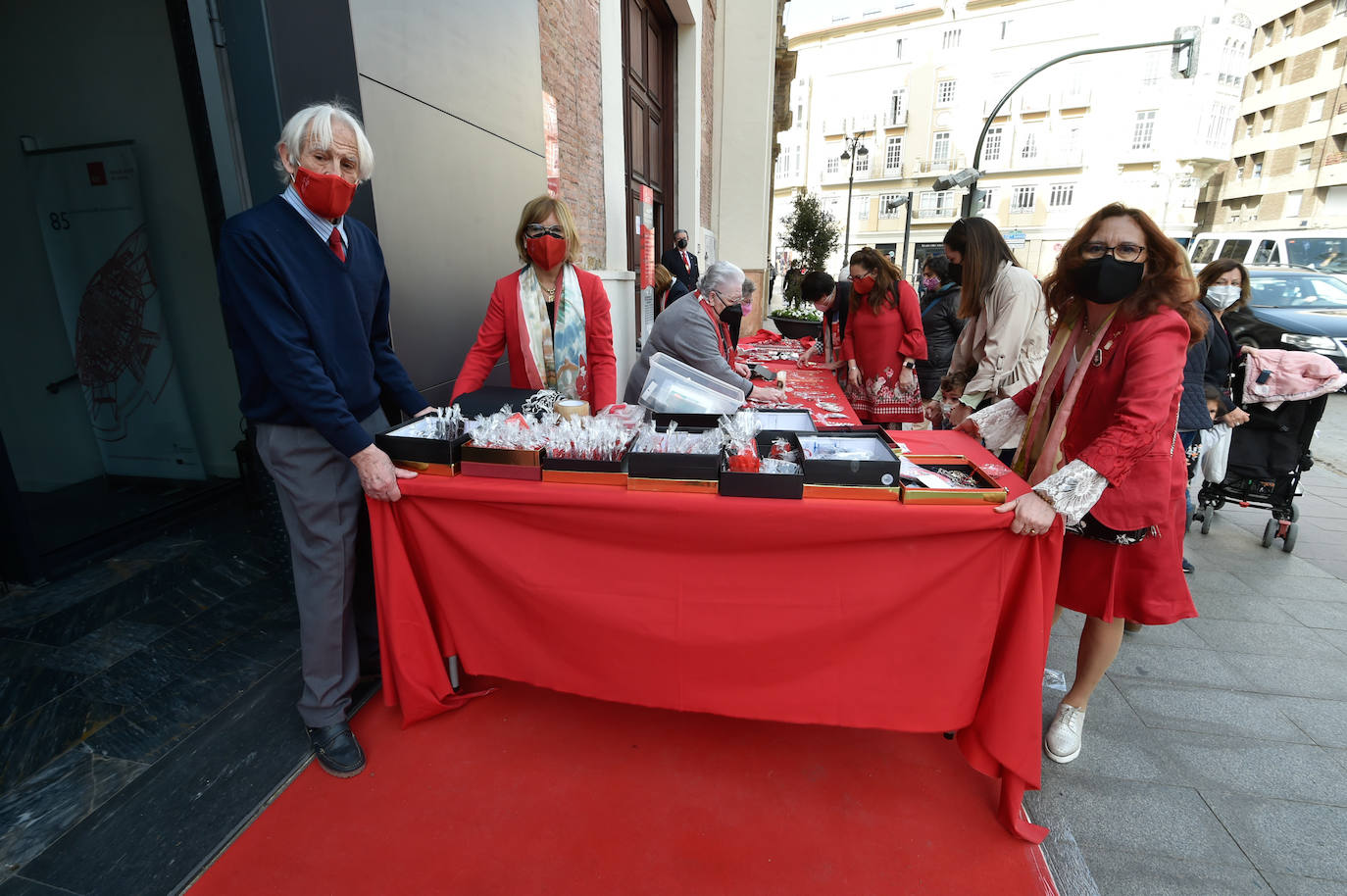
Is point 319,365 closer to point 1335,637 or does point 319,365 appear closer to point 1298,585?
point 1335,637

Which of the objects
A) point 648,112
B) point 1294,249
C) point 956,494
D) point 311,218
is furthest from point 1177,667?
point 1294,249

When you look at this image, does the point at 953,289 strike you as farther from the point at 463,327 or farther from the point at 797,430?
the point at 463,327

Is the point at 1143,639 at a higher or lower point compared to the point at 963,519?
lower

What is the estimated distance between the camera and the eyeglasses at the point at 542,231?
274 cm

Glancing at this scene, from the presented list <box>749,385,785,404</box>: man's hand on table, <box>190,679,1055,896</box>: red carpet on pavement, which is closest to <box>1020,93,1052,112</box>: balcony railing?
<box>749,385,785,404</box>: man's hand on table

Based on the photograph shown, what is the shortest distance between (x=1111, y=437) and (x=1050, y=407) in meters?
0.53

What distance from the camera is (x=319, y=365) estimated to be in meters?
1.79

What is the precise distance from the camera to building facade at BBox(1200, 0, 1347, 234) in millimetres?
29406

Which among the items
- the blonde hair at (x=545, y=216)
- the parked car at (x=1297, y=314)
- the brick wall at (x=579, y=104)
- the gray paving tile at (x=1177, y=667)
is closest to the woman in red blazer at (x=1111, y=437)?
the gray paving tile at (x=1177, y=667)

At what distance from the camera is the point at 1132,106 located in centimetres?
3878

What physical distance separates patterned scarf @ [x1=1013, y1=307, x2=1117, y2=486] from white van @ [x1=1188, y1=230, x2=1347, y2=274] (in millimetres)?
11654

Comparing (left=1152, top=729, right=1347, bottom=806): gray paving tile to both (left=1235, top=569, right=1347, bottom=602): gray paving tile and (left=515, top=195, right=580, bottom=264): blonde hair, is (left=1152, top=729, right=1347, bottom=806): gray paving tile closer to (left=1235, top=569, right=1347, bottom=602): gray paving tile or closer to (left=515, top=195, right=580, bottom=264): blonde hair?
(left=1235, top=569, right=1347, bottom=602): gray paving tile

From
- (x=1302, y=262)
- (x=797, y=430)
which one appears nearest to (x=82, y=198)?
(x=797, y=430)

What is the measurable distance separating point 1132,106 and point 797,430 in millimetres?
52166
